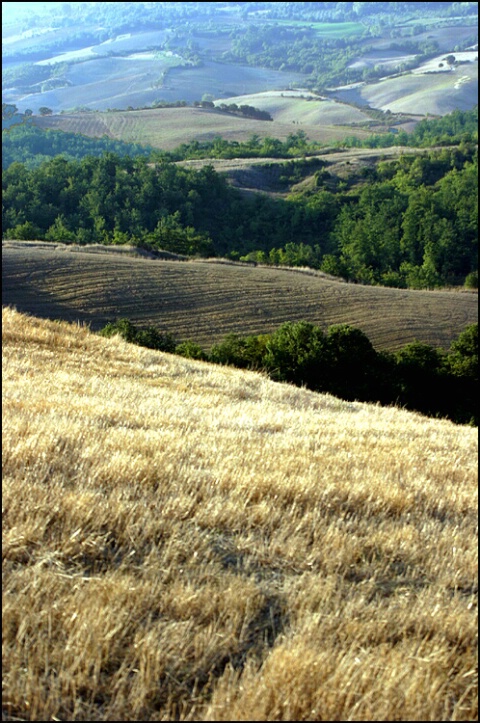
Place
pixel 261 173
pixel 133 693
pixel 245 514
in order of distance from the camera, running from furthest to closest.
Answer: pixel 261 173 < pixel 245 514 < pixel 133 693

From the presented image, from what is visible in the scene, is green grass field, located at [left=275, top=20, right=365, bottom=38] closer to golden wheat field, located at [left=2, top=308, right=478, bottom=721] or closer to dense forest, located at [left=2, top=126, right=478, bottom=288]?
dense forest, located at [left=2, top=126, right=478, bottom=288]

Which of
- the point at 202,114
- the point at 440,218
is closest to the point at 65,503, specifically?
the point at 440,218

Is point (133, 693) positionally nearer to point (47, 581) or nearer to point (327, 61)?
point (47, 581)

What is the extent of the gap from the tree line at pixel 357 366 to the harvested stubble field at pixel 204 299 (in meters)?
8.37

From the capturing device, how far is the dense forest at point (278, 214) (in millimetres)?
71438

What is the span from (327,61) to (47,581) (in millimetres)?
210389

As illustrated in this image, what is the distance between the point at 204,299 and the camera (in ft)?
133

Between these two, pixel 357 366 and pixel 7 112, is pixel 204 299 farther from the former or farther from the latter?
pixel 7 112

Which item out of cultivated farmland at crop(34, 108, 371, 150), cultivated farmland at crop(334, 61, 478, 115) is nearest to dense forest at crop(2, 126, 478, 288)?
cultivated farmland at crop(34, 108, 371, 150)

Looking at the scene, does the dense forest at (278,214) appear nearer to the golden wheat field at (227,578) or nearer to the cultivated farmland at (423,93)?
the golden wheat field at (227,578)

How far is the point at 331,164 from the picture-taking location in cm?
9869

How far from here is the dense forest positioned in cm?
7144

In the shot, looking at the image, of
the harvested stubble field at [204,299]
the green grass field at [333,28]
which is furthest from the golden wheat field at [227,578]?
the green grass field at [333,28]

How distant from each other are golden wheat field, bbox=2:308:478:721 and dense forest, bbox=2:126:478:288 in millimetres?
60443
